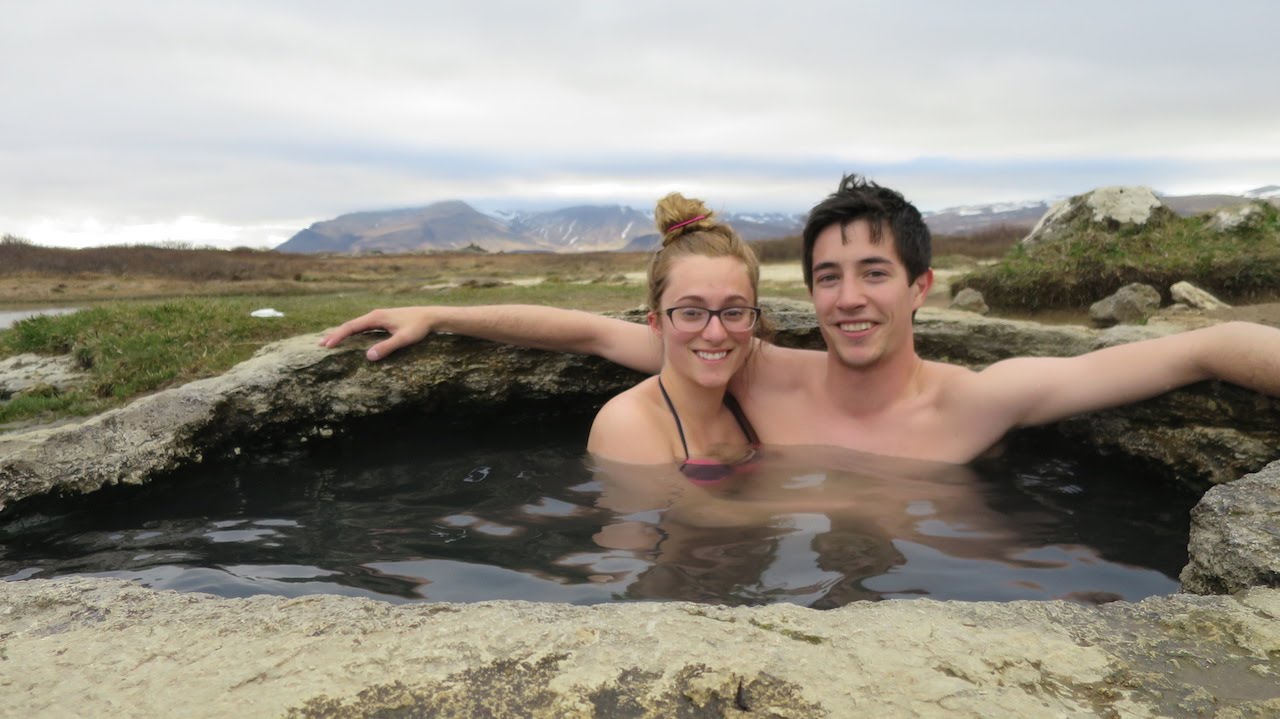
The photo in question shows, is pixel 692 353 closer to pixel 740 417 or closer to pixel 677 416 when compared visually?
pixel 677 416

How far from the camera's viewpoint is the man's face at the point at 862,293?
366 cm

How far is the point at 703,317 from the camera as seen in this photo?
3.49m

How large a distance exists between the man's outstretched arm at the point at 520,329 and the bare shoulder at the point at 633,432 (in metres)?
0.62

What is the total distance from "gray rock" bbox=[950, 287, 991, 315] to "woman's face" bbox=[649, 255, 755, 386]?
7.86 metres

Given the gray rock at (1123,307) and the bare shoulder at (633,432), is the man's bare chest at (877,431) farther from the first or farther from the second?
the gray rock at (1123,307)

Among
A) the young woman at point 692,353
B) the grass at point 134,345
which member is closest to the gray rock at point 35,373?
the grass at point 134,345

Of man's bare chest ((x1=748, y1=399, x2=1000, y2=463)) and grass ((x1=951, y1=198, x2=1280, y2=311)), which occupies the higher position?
grass ((x1=951, y1=198, x2=1280, y2=311))

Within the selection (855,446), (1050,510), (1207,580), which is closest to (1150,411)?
(1050,510)

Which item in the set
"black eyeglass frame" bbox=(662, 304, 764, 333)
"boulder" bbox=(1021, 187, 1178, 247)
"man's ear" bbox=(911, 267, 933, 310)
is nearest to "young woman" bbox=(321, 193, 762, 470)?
"black eyeglass frame" bbox=(662, 304, 764, 333)

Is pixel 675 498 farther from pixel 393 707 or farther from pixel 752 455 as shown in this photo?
pixel 393 707

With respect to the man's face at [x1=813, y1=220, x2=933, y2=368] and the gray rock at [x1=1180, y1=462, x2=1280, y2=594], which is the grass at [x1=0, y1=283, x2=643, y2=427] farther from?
the gray rock at [x1=1180, y1=462, x2=1280, y2=594]

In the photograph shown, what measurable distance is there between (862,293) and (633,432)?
3.87 ft

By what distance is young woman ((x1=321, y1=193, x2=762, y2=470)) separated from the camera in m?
3.48

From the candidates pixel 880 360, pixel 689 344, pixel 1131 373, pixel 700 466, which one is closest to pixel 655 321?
pixel 689 344
